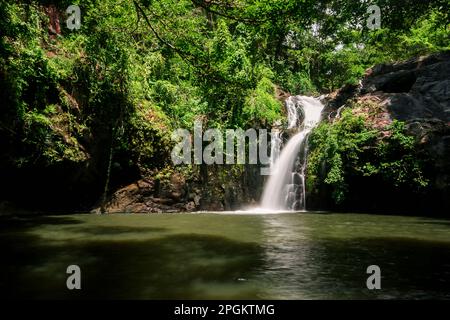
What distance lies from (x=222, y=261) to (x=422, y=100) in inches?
492

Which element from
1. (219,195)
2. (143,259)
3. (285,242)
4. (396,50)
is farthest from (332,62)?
(143,259)

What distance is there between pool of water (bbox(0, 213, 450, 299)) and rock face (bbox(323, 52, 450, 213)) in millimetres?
5226

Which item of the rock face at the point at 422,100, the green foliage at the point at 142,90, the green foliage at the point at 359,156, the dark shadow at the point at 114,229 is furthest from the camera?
the green foliage at the point at 359,156

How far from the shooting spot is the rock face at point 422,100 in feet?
43.2

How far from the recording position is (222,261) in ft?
17.2

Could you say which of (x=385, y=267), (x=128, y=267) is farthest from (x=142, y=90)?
(x=385, y=267)

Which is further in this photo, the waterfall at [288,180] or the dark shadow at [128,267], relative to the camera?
the waterfall at [288,180]

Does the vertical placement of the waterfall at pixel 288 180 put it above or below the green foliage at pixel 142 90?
Result: below

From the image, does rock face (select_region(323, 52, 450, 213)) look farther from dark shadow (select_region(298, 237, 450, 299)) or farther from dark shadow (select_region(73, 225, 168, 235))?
dark shadow (select_region(73, 225, 168, 235))

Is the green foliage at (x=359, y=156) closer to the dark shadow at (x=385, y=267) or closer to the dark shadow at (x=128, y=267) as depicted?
the dark shadow at (x=385, y=267)

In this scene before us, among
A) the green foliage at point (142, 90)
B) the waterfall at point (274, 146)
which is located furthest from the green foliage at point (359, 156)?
the waterfall at point (274, 146)

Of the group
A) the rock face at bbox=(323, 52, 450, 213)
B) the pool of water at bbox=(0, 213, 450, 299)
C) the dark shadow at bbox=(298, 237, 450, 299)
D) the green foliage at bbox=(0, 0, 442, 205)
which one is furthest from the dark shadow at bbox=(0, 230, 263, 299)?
the rock face at bbox=(323, 52, 450, 213)

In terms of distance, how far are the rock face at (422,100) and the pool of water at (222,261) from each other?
5.23m

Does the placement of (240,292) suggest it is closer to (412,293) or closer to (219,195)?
(412,293)
